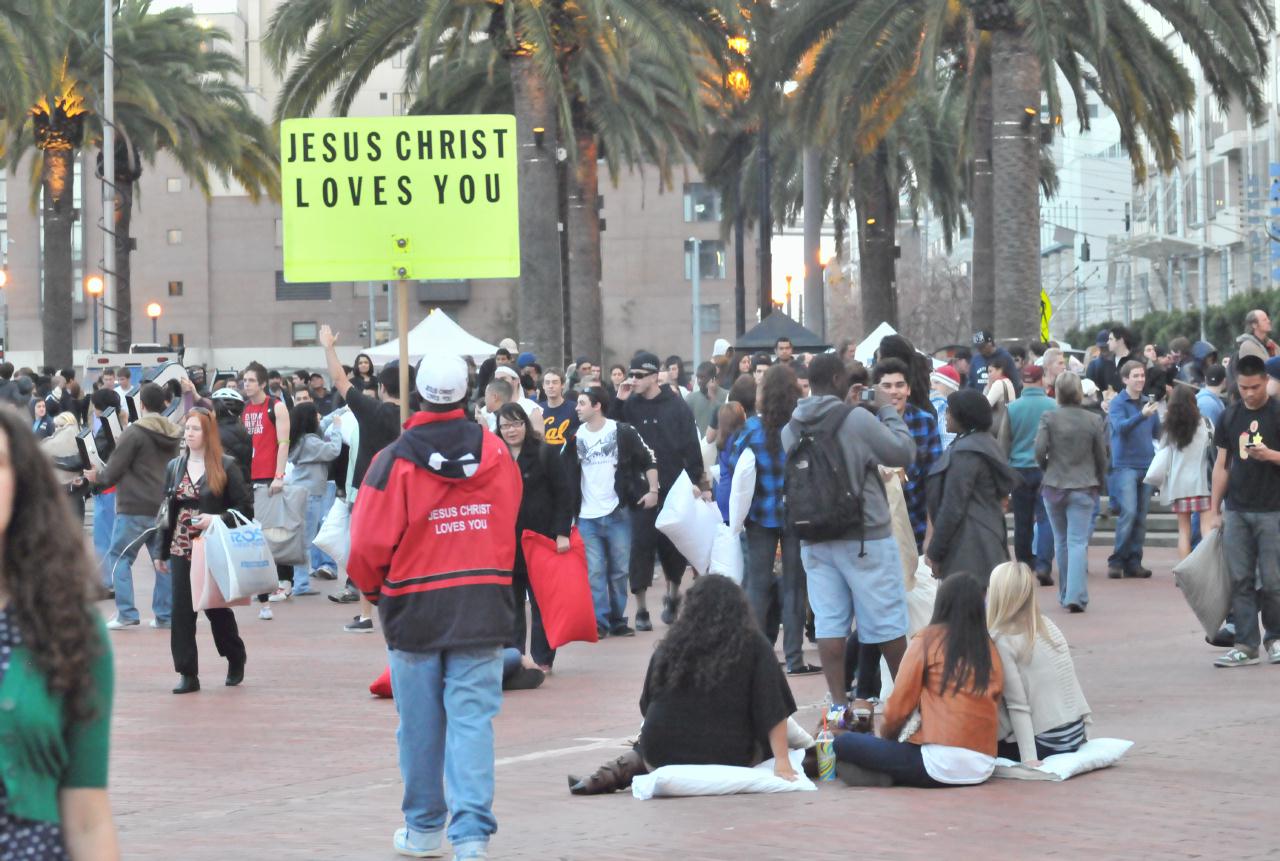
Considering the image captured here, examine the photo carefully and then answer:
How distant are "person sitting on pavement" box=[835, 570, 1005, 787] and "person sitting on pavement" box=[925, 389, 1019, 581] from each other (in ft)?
5.39

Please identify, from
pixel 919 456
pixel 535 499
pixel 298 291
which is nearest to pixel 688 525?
pixel 535 499

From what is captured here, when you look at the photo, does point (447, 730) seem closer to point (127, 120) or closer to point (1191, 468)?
point (1191, 468)

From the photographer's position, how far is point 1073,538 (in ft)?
49.3

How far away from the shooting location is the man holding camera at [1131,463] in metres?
17.4

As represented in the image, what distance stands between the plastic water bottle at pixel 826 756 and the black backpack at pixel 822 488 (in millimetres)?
1304

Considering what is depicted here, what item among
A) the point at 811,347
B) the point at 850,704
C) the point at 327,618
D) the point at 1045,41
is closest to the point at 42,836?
the point at 850,704

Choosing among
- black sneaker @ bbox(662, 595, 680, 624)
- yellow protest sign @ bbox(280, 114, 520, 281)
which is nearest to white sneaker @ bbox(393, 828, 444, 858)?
yellow protest sign @ bbox(280, 114, 520, 281)

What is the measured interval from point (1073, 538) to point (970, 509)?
526cm

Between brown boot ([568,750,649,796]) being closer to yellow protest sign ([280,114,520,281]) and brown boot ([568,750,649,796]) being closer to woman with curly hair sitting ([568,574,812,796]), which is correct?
woman with curly hair sitting ([568,574,812,796])

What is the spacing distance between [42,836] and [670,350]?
270 ft

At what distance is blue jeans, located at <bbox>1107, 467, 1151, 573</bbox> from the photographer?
17469mm

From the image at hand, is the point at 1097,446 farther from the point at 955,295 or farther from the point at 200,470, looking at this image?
the point at 955,295

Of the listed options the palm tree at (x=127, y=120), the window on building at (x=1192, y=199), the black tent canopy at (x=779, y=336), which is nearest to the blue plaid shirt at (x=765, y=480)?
the black tent canopy at (x=779, y=336)

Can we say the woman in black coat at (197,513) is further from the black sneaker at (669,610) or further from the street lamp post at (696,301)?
the street lamp post at (696,301)
